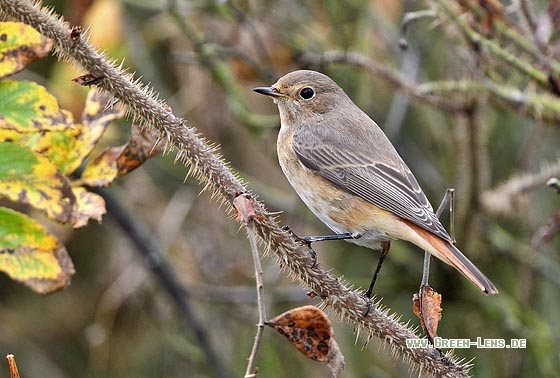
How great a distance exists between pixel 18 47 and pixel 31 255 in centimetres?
57

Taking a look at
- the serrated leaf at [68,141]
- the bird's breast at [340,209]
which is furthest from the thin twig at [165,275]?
the serrated leaf at [68,141]

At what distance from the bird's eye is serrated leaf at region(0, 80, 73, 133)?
5.52ft

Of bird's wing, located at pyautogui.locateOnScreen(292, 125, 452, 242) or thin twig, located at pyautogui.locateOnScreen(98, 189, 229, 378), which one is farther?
thin twig, located at pyautogui.locateOnScreen(98, 189, 229, 378)

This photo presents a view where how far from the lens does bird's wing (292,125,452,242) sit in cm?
319

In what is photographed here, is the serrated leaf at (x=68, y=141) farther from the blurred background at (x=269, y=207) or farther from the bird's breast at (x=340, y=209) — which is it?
the blurred background at (x=269, y=207)

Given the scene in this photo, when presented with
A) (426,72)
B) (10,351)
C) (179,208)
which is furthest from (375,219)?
(10,351)

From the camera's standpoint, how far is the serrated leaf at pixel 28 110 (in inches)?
87.8

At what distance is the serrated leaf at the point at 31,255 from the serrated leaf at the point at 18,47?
0.40 meters

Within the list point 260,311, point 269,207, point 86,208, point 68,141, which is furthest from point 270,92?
point 260,311

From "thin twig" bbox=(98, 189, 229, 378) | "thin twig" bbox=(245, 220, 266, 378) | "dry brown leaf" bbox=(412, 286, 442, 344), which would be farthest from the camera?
"thin twig" bbox=(98, 189, 229, 378)

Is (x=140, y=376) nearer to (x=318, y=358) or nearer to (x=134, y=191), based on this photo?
(x=134, y=191)

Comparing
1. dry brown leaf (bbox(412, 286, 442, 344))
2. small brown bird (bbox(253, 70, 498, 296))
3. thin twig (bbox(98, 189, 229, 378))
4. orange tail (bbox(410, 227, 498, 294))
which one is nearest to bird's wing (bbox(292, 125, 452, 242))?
small brown bird (bbox(253, 70, 498, 296))

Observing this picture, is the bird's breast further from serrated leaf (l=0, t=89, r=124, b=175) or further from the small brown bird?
serrated leaf (l=0, t=89, r=124, b=175)

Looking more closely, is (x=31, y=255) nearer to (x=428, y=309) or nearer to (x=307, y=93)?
(x=428, y=309)
